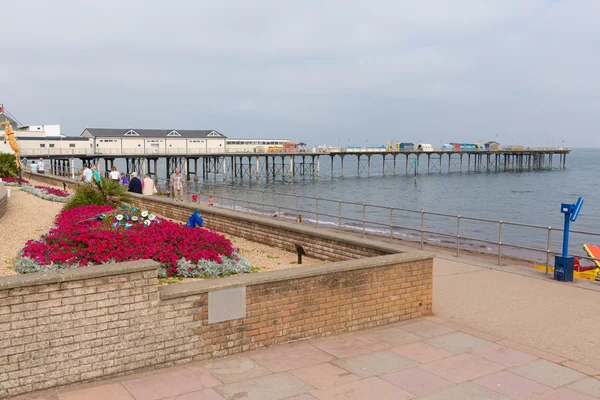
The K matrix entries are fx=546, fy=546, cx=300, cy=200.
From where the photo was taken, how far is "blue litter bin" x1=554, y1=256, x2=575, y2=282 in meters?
10.5

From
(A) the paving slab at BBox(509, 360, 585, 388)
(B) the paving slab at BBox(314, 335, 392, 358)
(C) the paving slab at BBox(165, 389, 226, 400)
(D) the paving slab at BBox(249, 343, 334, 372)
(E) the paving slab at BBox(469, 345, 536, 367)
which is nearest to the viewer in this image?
(C) the paving slab at BBox(165, 389, 226, 400)

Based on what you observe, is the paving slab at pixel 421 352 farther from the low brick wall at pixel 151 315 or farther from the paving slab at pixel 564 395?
the paving slab at pixel 564 395

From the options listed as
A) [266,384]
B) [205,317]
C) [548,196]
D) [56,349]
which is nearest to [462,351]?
[266,384]

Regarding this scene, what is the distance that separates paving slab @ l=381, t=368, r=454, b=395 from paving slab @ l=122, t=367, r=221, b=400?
6.21 ft

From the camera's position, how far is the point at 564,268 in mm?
10516

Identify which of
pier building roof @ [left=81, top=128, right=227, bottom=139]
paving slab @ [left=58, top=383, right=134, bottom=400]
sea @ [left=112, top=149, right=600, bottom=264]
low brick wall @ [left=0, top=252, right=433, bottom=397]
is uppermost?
pier building roof @ [left=81, top=128, right=227, bottom=139]

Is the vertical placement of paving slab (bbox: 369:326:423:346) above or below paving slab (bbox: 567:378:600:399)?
below

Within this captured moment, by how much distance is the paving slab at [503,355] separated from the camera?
6.43 metres

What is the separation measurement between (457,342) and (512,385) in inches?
53.3

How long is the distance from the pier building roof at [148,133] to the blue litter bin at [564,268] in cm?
7301

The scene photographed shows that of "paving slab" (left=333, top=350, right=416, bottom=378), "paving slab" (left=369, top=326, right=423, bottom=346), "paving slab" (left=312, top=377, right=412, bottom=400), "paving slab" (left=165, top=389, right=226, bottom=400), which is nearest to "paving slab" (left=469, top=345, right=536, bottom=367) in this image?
"paving slab" (left=369, top=326, right=423, bottom=346)

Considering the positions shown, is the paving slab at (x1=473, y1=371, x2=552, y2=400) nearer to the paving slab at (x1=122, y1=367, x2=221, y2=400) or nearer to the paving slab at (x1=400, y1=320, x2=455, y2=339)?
the paving slab at (x1=400, y1=320, x2=455, y2=339)

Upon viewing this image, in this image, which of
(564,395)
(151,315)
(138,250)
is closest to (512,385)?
(564,395)

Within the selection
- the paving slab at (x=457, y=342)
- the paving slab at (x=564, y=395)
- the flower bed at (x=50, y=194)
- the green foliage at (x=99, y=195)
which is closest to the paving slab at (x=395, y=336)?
the paving slab at (x=457, y=342)
